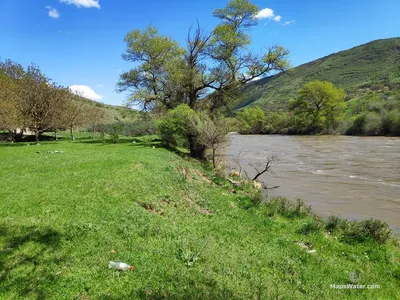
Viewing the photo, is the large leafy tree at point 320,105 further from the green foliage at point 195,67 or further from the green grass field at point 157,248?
the green grass field at point 157,248

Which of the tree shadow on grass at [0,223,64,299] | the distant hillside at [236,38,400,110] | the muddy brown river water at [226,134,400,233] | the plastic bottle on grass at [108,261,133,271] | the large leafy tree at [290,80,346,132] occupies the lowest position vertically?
the muddy brown river water at [226,134,400,233]

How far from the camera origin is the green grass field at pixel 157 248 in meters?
5.64

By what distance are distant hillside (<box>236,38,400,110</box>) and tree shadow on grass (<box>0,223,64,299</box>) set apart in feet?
351

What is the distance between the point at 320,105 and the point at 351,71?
93.7 meters

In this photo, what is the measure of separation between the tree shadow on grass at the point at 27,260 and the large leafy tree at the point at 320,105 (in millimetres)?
72331

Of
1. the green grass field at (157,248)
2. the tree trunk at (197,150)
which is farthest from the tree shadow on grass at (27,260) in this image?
the tree trunk at (197,150)

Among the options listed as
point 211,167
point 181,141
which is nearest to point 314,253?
point 211,167

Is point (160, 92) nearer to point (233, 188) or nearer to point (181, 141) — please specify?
point (181, 141)

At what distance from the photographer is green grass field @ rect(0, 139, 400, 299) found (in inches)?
222

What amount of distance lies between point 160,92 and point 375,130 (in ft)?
158

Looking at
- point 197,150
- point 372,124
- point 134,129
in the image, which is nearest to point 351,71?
point 372,124

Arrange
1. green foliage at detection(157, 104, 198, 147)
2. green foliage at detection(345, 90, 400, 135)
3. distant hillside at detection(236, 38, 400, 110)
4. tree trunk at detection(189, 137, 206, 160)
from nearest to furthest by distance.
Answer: green foliage at detection(157, 104, 198, 147)
tree trunk at detection(189, 137, 206, 160)
green foliage at detection(345, 90, 400, 135)
distant hillside at detection(236, 38, 400, 110)

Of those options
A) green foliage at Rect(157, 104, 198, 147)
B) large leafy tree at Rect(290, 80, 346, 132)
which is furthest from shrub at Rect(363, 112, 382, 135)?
green foliage at Rect(157, 104, 198, 147)

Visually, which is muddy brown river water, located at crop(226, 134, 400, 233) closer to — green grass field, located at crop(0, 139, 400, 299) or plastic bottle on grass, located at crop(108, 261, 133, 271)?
green grass field, located at crop(0, 139, 400, 299)
